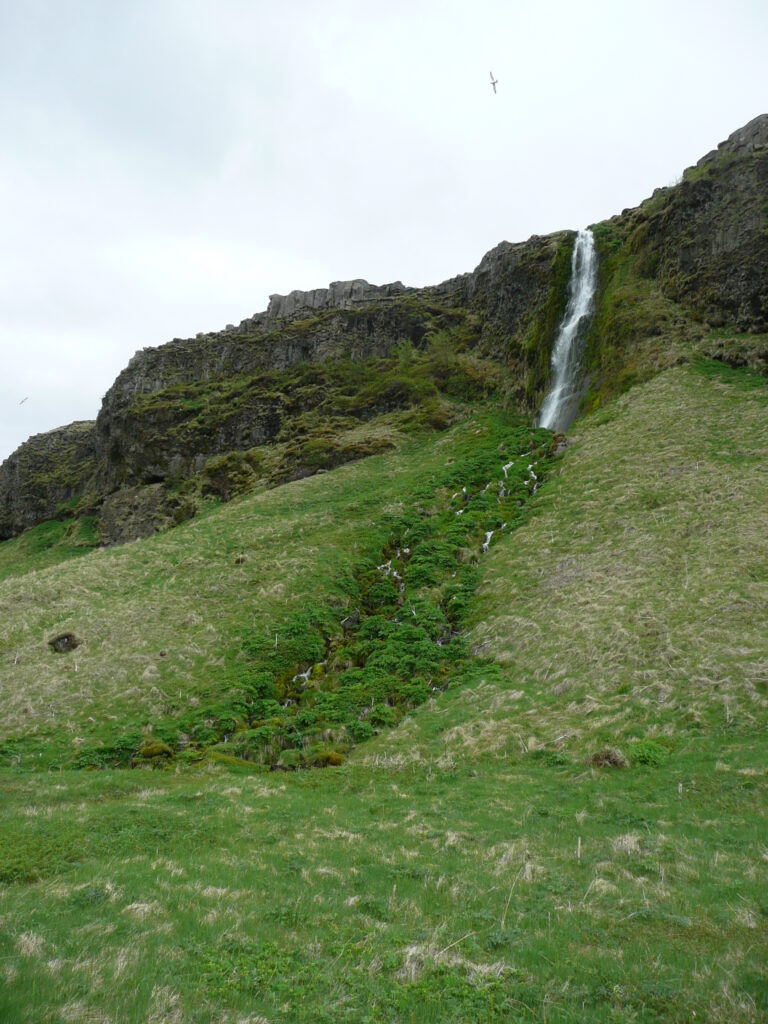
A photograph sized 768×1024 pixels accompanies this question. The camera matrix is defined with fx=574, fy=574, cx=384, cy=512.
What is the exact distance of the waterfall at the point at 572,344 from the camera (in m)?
53.1

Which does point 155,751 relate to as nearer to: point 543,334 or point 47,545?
point 543,334

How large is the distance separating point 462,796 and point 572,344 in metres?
50.5

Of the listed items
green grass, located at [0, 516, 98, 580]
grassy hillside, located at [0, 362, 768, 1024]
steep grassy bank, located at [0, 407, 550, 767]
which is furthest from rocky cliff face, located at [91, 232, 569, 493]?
grassy hillside, located at [0, 362, 768, 1024]

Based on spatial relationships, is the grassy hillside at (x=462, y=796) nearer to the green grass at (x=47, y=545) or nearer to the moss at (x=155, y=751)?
the moss at (x=155, y=751)

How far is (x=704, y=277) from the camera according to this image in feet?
161

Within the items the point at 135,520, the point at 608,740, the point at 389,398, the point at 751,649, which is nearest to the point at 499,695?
the point at 608,740

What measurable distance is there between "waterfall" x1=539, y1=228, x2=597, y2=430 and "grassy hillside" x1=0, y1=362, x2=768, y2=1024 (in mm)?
14596

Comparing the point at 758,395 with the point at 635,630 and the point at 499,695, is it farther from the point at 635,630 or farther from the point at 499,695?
the point at 499,695

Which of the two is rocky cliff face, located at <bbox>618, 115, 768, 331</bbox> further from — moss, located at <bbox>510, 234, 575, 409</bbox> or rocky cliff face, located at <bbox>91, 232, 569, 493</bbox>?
rocky cliff face, located at <bbox>91, 232, 569, 493</bbox>

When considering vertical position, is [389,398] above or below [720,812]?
above

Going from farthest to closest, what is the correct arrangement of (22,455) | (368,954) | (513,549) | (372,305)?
(22,455), (372,305), (513,549), (368,954)

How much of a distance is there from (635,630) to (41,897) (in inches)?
749

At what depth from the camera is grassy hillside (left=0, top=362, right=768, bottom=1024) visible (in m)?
6.47

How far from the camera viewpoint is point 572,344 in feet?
184
